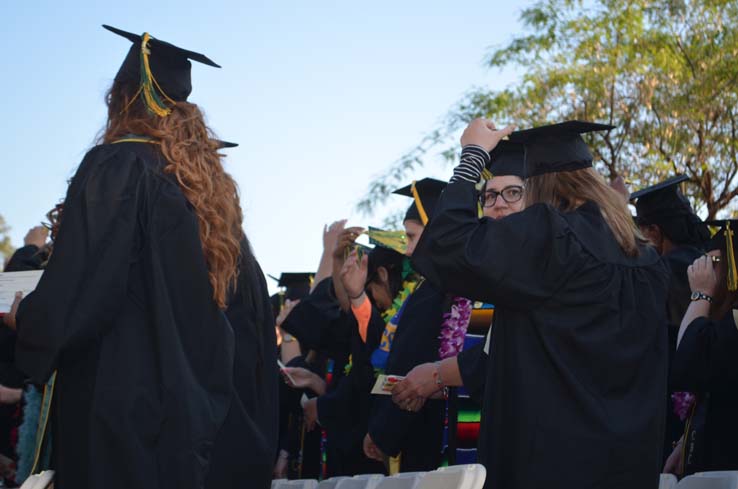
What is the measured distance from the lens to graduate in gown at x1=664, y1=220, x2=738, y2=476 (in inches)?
182

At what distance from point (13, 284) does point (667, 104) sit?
1415 cm

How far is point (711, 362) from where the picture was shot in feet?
15.1

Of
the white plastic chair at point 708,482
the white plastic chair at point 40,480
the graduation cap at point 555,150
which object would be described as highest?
the graduation cap at point 555,150

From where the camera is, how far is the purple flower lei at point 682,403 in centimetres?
551

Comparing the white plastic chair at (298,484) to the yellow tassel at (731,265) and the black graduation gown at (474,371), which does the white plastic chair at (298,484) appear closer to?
the black graduation gown at (474,371)

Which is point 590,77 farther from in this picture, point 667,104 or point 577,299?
point 577,299

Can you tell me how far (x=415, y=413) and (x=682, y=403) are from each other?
4.79 feet

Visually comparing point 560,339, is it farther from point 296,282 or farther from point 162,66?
point 296,282

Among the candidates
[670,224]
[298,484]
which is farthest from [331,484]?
[670,224]

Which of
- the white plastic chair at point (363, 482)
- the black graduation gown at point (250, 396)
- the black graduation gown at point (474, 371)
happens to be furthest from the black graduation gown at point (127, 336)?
the black graduation gown at point (474, 371)

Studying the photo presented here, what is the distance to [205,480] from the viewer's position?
11.1 ft

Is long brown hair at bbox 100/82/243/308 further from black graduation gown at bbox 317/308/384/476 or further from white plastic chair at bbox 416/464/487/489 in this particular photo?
black graduation gown at bbox 317/308/384/476

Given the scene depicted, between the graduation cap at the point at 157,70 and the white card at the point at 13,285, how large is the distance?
71 cm

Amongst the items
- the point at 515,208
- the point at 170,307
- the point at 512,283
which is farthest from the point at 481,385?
the point at 170,307
